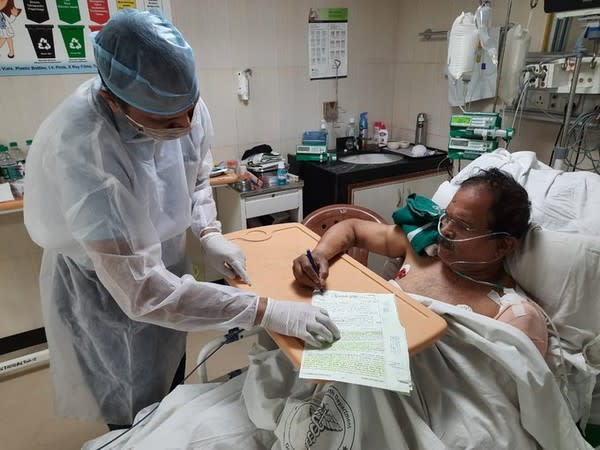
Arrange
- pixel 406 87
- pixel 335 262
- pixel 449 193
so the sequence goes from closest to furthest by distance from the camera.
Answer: pixel 335 262, pixel 449 193, pixel 406 87

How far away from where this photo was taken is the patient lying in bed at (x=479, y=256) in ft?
4.04

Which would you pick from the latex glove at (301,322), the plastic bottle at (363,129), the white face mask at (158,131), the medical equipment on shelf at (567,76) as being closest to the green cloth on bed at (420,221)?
the latex glove at (301,322)

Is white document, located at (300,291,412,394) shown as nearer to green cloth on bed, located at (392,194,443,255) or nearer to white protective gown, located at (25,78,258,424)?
white protective gown, located at (25,78,258,424)

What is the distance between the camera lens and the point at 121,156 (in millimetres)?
1016

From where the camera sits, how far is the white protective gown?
0.96 meters

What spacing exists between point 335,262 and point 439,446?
595mm

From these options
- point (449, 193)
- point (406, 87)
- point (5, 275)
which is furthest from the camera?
point (406, 87)

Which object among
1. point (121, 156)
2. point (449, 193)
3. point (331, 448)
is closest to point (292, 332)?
point (331, 448)

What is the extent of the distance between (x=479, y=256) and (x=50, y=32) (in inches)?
89.9

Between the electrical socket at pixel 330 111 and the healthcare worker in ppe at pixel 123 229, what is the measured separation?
1.99 m

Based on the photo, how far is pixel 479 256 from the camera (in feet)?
4.44

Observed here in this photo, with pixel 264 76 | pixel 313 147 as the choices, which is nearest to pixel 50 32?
pixel 264 76

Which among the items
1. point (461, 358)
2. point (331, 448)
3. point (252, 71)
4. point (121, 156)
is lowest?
point (331, 448)

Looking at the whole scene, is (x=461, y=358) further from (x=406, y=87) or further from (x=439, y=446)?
(x=406, y=87)
